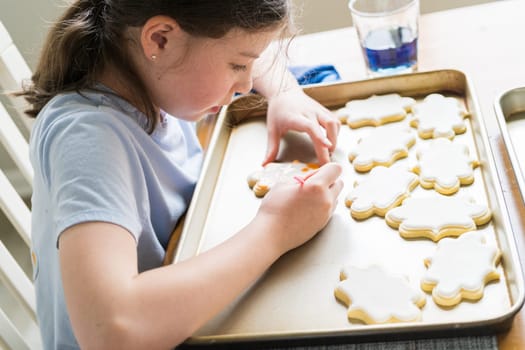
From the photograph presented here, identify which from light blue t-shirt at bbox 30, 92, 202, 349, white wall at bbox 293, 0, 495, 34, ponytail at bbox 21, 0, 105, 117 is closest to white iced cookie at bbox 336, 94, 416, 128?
light blue t-shirt at bbox 30, 92, 202, 349

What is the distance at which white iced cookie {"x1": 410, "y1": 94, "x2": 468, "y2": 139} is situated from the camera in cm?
89

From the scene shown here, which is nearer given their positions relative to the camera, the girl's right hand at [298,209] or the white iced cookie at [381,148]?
the girl's right hand at [298,209]

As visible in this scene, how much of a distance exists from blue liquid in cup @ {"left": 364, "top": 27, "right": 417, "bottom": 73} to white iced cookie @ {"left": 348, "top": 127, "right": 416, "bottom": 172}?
135 millimetres

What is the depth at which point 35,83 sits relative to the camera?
2.93 feet

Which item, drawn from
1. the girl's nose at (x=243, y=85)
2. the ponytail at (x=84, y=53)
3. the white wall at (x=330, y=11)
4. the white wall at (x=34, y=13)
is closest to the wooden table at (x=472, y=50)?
the girl's nose at (x=243, y=85)

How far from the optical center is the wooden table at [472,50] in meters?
0.95

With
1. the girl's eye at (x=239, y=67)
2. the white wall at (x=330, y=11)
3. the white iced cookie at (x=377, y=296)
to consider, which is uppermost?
the girl's eye at (x=239, y=67)

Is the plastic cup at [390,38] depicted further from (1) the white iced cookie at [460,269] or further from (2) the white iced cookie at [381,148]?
(1) the white iced cookie at [460,269]

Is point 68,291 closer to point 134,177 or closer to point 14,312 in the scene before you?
point 134,177

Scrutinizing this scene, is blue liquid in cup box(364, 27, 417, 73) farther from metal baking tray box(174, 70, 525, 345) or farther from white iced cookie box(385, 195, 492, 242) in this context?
white iced cookie box(385, 195, 492, 242)

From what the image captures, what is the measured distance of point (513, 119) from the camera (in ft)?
2.89

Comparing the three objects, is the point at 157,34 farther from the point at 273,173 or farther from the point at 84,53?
the point at 273,173

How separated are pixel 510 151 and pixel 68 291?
504mm

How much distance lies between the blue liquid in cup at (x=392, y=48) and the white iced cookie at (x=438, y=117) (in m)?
0.08
